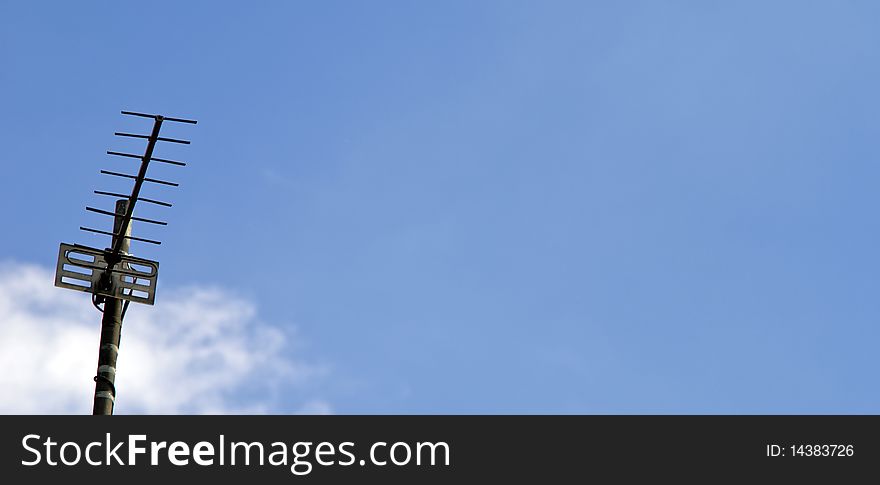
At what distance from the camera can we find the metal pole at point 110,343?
66.3 feet

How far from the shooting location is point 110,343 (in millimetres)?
20828

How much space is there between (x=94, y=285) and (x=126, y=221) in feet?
3.57

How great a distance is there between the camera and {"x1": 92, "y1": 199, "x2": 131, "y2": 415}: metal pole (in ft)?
66.3

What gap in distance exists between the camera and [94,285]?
2116 centimetres
